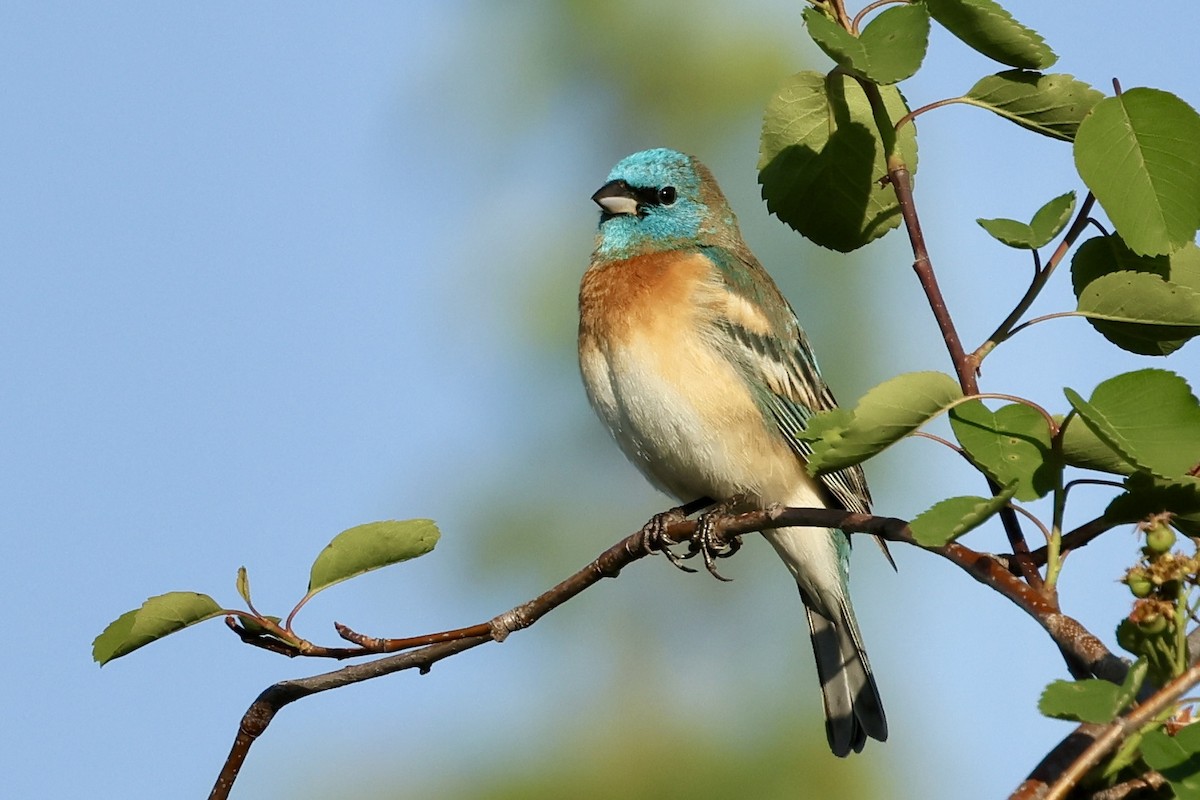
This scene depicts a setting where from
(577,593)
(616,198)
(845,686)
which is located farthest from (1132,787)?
(616,198)

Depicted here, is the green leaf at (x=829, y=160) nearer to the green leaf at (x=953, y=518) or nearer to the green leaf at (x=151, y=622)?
the green leaf at (x=953, y=518)

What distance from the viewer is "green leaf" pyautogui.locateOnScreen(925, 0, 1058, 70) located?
2145 millimetres

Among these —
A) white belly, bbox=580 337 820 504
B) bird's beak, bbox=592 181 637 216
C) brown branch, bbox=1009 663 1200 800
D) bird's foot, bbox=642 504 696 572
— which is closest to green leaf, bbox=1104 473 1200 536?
brown branch, bbox=1009 663 1200 800

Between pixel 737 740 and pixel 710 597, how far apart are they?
1.64 meters

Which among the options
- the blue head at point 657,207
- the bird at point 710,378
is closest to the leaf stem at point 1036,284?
the bird at point 710,378

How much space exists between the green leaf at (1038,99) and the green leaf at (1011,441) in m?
0.66

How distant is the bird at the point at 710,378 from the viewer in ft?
15.3

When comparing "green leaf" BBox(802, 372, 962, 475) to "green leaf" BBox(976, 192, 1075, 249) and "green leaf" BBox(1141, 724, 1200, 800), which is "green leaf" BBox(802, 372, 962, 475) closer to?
"green leaf" BBox(976, 192, 1075, 249)

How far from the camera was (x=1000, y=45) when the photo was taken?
223cm

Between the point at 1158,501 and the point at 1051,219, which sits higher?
the point at 1051,219

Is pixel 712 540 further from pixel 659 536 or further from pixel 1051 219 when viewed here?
pixel 1051 219

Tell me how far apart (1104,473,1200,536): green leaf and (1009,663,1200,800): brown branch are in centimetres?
32

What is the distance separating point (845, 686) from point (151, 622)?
3355 millimetres

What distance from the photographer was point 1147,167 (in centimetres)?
210
